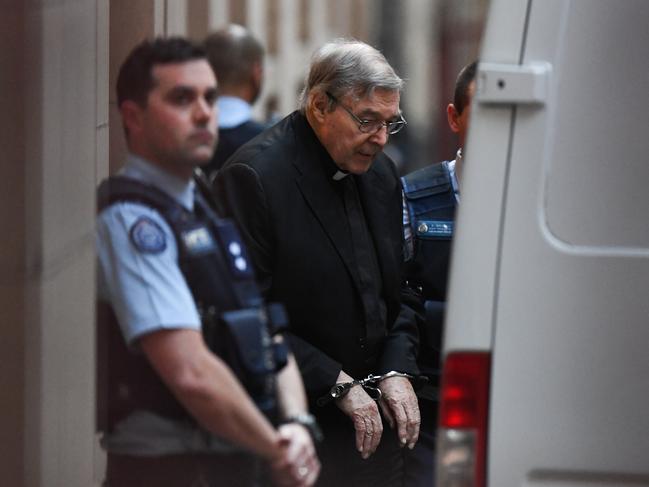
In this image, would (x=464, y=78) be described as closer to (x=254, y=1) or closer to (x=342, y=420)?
(x=342, y=420)

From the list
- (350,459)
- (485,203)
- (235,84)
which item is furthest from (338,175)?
(235,84)

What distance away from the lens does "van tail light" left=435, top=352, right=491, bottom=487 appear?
3.34 metres

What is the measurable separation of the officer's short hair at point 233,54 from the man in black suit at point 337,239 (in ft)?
6.90

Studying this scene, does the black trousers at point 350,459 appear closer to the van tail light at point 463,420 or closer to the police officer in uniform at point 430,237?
the police officer in uniform at point 430,237

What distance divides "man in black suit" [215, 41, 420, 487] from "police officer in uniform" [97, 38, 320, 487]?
2.99 ft

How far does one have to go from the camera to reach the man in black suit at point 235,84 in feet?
20.4

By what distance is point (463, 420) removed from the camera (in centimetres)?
338

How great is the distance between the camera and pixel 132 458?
3.13 m

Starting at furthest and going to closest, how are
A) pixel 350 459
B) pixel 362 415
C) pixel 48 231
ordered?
pixel 350 459 < pixel 362 415 < pixel 48 231

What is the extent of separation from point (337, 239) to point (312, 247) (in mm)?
91

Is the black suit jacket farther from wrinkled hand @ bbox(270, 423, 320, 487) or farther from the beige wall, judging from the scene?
wrinkled hand @ bbox(270, 423, 320, 487)

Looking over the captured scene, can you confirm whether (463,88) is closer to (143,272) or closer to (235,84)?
(143,272)

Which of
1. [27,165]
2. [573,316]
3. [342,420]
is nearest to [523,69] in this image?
[573,316]

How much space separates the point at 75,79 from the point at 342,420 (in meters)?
1.43
